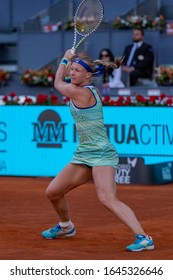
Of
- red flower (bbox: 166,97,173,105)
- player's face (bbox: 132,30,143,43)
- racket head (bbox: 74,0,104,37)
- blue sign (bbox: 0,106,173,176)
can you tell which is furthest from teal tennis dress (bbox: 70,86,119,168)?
player's face (bbox: 132,30,143,43)

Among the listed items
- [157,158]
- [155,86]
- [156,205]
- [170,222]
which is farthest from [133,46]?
[170,222]

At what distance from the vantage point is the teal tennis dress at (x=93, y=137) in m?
9.77

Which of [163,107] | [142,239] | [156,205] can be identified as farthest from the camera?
[163,107]

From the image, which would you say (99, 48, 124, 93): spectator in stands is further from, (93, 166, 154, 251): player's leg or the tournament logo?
(93, 166, 154, 251): player's leg

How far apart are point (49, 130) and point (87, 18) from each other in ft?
21.6

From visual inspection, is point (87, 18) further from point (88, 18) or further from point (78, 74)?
point (78, 74)

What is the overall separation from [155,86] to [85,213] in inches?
299

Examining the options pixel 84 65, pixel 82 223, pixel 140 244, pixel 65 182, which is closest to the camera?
pixel 140 244

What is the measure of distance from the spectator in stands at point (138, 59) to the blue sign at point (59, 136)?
409 cm

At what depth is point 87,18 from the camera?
10430mm

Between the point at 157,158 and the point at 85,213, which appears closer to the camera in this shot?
the point at 85,213

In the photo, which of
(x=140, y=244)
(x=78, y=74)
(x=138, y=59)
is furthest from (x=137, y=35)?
(x=140, y=244)

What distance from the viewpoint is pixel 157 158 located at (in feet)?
53.8

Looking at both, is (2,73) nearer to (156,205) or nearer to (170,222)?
(156,205)
